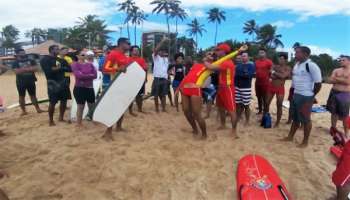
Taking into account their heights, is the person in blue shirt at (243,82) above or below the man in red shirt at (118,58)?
below

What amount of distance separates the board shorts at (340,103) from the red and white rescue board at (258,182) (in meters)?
2.42

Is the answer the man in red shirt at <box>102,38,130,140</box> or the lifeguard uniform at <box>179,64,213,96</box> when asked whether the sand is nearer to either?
the lifeguard uniform at <box>179,64,213,96</box>

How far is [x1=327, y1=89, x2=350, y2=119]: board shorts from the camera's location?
6.52 metres

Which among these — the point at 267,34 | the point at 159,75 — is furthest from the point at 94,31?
the point at 159,75

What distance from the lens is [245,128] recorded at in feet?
24.1

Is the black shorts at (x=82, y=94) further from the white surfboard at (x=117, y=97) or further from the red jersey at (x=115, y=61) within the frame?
the white surfboard at (x=117, y=97)

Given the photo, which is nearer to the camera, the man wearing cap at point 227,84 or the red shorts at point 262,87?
the man wearing cap at point 227,84

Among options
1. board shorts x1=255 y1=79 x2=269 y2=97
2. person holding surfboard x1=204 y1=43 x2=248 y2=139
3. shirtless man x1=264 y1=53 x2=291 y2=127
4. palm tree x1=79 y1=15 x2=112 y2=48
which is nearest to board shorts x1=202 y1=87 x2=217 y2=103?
board shorts x1=255 y1=79 x2=269 y2=97

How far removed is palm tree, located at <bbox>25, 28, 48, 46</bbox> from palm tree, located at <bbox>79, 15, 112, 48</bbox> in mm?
28720

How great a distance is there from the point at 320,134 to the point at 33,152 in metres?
5.26

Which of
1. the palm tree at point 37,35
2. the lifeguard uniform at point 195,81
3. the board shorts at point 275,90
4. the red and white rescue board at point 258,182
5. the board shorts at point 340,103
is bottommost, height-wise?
the red and white rescue board at point 258,182

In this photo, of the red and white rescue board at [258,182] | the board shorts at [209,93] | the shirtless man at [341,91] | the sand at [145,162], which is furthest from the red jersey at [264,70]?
the red and white rescue board at [258,182]

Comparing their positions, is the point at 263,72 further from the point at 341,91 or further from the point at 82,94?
the point at 82,94

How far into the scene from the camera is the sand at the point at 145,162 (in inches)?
177
